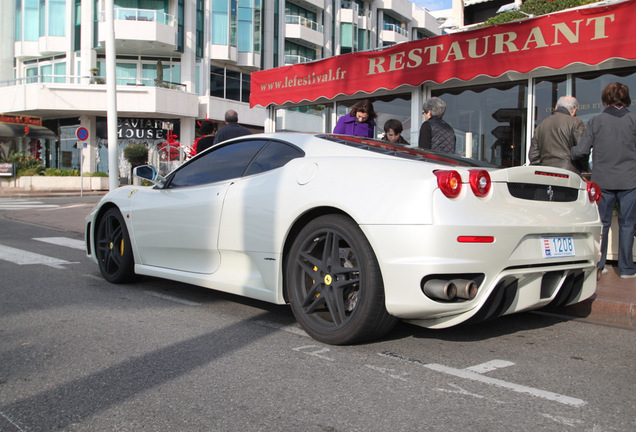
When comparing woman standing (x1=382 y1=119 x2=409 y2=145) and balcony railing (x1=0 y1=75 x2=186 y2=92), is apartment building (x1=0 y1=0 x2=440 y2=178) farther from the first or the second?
woman standing (x1=382 y1=119 x2=409 y2=145)

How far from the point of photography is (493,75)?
7.71 m

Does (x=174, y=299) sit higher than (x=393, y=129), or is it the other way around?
(x=393, y=129)

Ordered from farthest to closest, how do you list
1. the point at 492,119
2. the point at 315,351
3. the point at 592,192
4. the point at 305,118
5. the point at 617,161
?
1. the point at 305,118
2. the point at 492,119
3. the point at 617,161
4. the point at 592,192
5. the point at 315,351

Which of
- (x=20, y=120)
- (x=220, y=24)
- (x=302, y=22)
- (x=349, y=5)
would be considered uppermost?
(x=349, y=5)

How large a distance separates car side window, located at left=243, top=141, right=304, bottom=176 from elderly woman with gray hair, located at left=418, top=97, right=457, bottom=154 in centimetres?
Answer: 245

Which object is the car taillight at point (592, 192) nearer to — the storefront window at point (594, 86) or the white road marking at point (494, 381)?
the white road marking at point (494, 381)

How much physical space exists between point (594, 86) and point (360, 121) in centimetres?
323

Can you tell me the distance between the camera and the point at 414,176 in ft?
11.0

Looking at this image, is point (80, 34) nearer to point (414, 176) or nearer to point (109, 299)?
point (109, 299)

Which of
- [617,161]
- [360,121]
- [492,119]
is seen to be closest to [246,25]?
[492,119]

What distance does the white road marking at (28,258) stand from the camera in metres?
7.19

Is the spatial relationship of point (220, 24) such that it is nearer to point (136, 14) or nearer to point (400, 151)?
point (136, 14)

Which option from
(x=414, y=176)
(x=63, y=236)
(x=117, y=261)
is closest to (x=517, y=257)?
(x=414, y=176)

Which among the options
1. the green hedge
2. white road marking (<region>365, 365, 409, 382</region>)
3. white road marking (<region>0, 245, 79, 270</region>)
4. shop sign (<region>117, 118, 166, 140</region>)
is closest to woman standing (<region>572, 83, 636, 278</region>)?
white road marking (<region>365, 365, 409, 382</region>)
